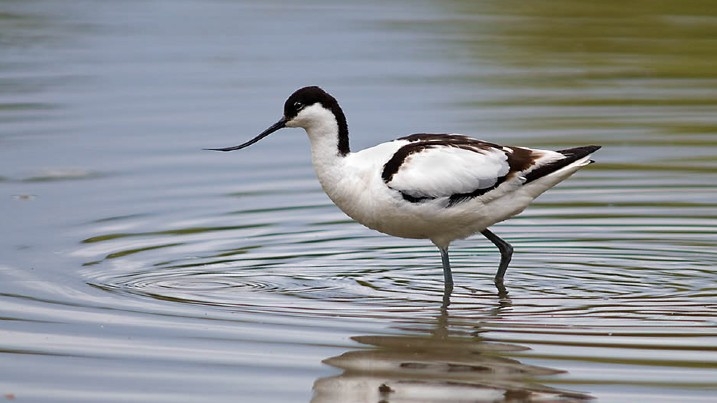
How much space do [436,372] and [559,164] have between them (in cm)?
266

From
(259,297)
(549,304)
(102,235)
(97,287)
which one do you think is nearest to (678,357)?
(549,304)

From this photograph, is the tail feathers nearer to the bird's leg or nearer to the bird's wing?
the bird's wing

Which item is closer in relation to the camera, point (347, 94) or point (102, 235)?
point (102, 235)

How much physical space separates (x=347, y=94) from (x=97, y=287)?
7137 millimetres

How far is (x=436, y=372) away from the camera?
27.1 ft

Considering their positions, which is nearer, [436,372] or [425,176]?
[436,372]

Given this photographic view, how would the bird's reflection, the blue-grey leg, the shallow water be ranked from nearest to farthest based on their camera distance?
the bird's reflection
the shallow water
the blue-grey leg

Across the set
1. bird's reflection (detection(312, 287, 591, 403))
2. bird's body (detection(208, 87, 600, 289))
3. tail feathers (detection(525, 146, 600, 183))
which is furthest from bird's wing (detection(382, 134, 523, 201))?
bird's reflection (detection(312, 287, 591, 403))

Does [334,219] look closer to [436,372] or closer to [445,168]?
[445,168]

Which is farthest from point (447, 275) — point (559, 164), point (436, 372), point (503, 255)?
point (436, 372)

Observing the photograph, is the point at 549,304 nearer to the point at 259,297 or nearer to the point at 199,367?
the point at 259,297

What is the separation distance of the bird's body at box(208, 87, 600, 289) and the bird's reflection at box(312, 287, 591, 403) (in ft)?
3.62

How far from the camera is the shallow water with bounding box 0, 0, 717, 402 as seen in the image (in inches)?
327

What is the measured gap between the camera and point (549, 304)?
9.83 m
